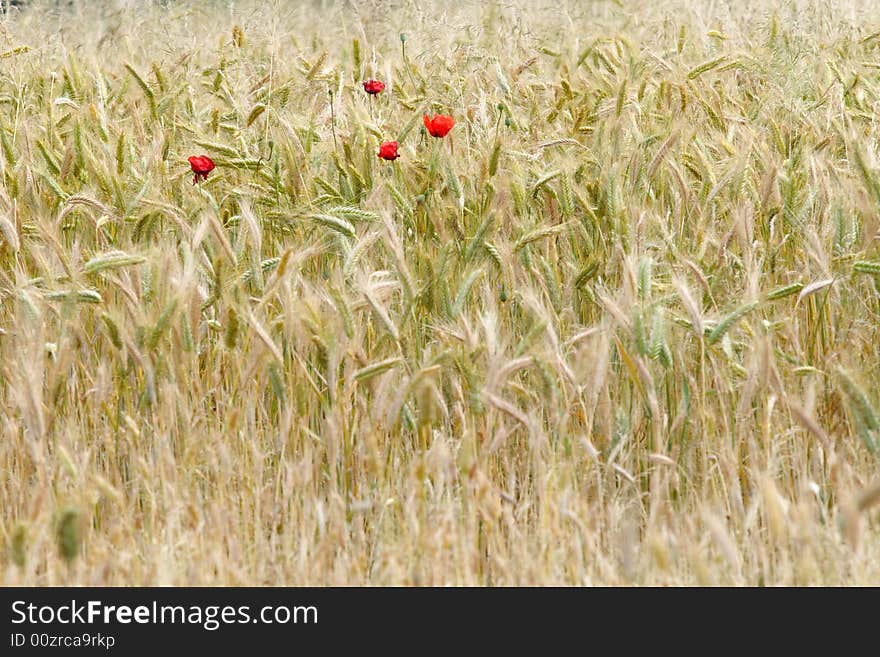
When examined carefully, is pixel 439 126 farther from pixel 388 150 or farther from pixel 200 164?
pixel 200 164

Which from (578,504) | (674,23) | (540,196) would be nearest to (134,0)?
(674,23)

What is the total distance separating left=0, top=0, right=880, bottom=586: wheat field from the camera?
160 centimetres

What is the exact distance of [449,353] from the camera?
1.78 meters

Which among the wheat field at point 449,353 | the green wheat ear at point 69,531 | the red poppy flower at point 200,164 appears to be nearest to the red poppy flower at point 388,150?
the wheat field at point 449,353

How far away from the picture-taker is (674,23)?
5062 millimetres

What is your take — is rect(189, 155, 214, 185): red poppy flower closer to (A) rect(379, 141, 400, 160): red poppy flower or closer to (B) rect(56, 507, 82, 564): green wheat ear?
(A) rect(379, 141, 400, 160): red poppy flower

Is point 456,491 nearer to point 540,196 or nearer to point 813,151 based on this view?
point 540,196

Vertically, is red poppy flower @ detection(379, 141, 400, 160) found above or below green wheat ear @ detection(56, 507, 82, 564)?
above

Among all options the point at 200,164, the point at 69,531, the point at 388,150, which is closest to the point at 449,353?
the point at 69,531

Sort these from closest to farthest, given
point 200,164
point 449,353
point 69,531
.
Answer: point 69,531, point 449,353, point 200,164

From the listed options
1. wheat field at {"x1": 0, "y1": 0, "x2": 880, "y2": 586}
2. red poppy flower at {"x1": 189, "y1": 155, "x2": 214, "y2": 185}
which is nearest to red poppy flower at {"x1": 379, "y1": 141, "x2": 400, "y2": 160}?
wheat field at {"x1": 0, "y1": 0, "x2": 880, "y2": 586}

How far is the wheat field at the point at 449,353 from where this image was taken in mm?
1603
